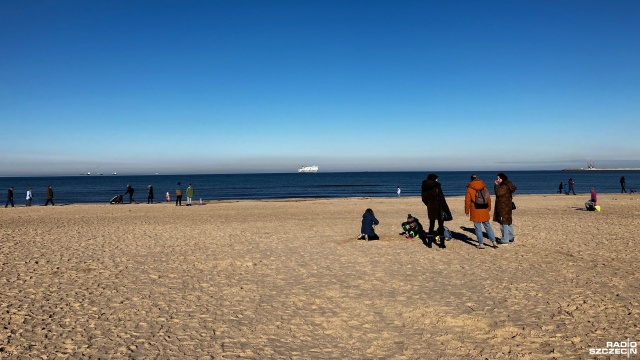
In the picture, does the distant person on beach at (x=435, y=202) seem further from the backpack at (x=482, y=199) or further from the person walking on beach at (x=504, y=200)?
the person walking on beach at (x=504, y=200)

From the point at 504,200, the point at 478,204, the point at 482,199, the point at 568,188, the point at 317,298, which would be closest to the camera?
the point at 317,298

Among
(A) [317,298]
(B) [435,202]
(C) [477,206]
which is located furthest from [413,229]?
(A) [317,298]

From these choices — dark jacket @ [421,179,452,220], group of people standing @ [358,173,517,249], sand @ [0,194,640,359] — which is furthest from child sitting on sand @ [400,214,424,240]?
dark jacket @ [421,179,452,220]

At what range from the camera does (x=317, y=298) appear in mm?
→ 7430

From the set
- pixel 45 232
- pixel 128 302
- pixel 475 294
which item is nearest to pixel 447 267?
pixel 475 294

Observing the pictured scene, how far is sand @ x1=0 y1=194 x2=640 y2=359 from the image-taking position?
5410 mm

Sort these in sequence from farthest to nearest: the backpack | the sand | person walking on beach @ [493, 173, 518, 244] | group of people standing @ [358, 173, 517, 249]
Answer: person walking on beach @ [493, 173, 518, 244]
group of people standing @ [358, 173, 517, 249]
the backpack
the sand

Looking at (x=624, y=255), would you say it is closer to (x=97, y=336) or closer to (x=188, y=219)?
(x=97, y=336)

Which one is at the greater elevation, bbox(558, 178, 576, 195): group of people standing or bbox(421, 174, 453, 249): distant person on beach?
bbox(421, 174, 453, 249): distant person on beach

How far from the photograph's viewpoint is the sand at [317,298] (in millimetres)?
5410

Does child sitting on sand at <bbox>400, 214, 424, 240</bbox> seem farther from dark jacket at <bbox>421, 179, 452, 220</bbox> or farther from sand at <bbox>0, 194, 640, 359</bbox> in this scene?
dark jacket at <bbox>421, 179, 452, 220</bbox>

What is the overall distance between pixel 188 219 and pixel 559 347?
19.1 meters

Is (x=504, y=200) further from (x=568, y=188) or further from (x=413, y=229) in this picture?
(x=568, y=188)

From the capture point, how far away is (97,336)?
5.70m
